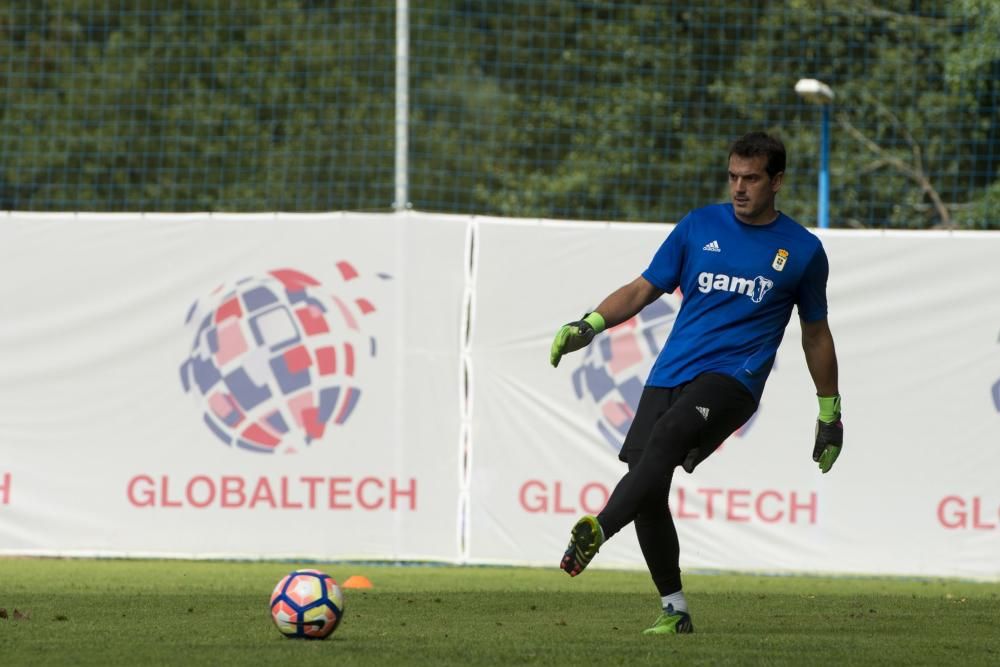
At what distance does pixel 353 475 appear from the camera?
12406 mm

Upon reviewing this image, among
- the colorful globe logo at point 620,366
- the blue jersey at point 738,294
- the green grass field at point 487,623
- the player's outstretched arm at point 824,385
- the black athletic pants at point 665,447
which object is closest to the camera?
the green grass field at point 487,623

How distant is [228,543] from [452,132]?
22693 mm

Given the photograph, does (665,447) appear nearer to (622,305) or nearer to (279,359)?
(622,305)

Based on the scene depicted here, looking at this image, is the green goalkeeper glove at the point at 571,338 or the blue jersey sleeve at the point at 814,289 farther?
the blue jersey sleeve at the point at 814,289

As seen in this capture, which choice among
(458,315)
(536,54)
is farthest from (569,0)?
(458,315)

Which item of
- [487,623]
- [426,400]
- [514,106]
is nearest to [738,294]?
[487,623]

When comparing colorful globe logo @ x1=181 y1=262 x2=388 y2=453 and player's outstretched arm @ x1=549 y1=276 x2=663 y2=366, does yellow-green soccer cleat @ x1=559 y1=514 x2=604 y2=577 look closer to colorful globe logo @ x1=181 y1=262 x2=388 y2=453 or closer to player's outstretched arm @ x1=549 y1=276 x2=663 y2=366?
player's outstretched arm @ x1=549 y1=276 x2=663 y2=366

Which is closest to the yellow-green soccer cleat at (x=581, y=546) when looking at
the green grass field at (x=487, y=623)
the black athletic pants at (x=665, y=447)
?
the black athletic pants at (x=665, y=447)

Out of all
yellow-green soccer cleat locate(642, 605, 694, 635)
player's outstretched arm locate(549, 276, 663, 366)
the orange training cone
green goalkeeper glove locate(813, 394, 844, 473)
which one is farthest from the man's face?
the orange training cone

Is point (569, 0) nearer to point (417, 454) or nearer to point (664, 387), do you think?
point (417, 454)

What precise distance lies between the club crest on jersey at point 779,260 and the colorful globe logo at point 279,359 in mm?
5801

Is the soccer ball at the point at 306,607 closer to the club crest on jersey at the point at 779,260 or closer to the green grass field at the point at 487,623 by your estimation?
the green grass field at the point at 487,623

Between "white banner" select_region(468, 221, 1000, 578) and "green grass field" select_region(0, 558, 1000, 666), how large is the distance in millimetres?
544

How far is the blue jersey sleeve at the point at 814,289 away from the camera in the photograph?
23.4 ft
